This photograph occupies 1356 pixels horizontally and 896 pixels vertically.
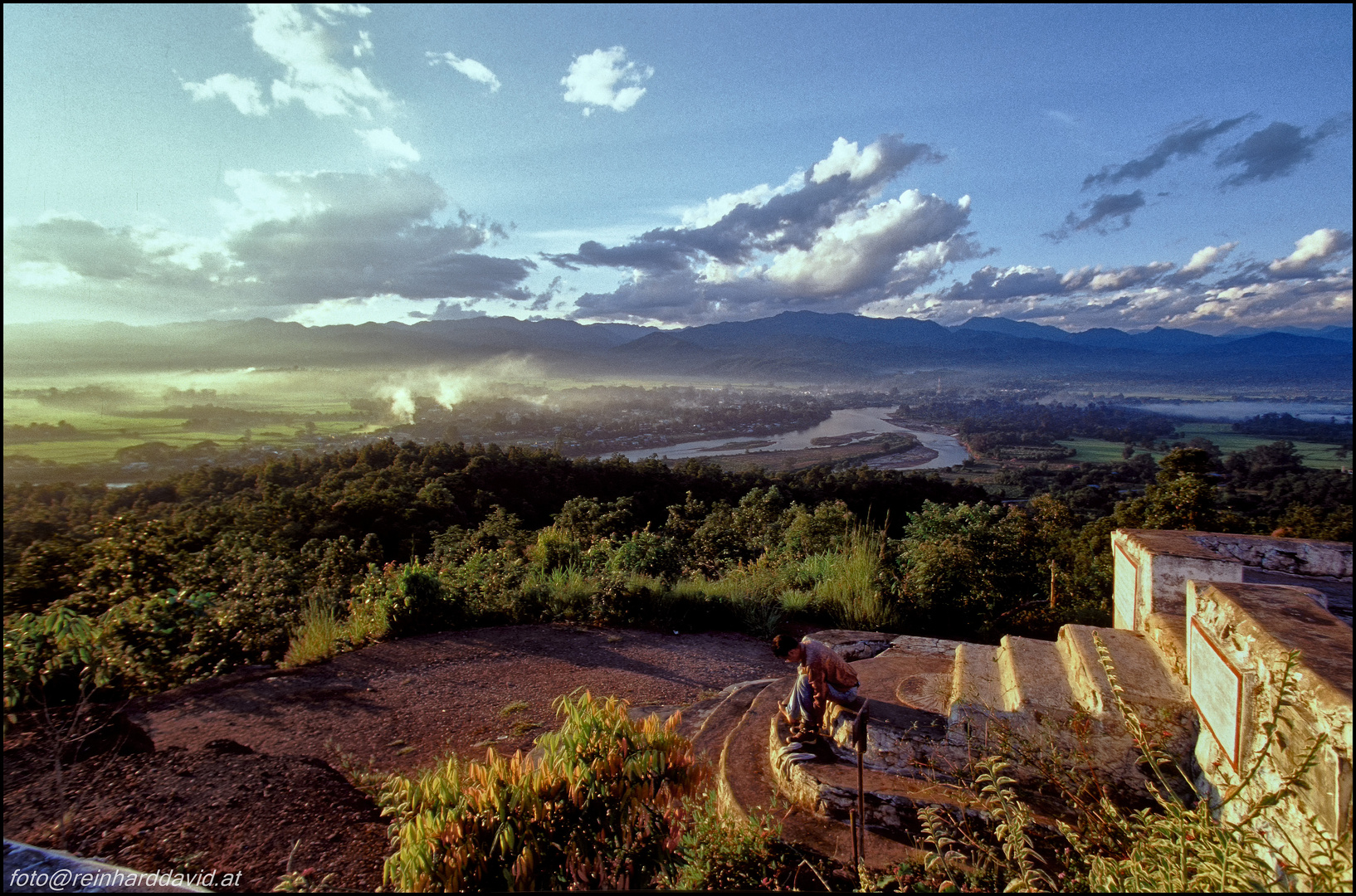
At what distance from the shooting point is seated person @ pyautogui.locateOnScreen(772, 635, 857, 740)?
3.47m

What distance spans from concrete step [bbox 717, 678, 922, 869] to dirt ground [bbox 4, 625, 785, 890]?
98cm

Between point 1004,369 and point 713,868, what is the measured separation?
282ft

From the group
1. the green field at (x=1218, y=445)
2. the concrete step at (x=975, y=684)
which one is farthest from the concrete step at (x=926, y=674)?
the green field at (x=1218, y=445)

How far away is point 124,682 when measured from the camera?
466cm

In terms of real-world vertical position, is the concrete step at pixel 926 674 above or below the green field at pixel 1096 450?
below

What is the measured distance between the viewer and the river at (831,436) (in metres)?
30.0

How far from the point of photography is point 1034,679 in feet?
12.0

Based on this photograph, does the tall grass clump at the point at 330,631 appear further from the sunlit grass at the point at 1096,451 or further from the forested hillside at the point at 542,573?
the sunlit grass at the point at 1096,451

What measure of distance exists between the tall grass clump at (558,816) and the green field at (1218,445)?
24.1 feet

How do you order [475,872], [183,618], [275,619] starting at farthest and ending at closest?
[275,619] → [183,618] → [475,872]

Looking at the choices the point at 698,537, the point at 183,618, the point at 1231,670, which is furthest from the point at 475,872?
the point at 698,537

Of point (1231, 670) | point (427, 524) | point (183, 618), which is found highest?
point (1231, 670)

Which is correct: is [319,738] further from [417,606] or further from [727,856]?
[727,856]

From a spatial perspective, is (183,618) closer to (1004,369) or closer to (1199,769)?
(1199,769)
